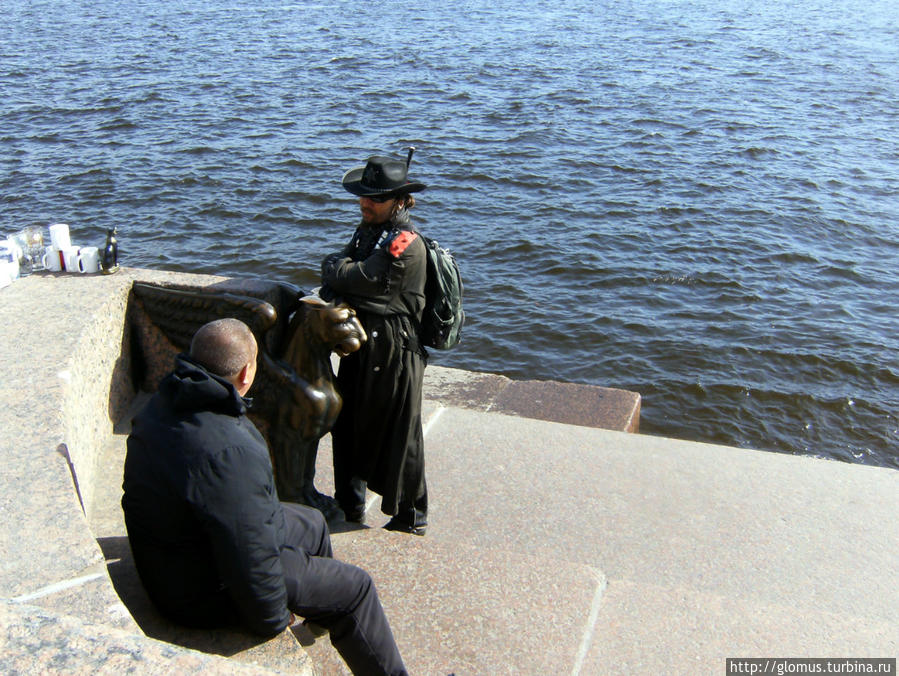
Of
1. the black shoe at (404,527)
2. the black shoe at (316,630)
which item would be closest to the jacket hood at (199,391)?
the black shoe at (316,630)

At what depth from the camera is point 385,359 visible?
13.6 feet

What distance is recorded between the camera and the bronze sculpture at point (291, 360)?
3887 millimetres

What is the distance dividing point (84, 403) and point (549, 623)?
2.28 meters

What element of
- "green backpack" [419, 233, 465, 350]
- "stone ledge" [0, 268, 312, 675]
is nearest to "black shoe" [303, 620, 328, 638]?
"stone ledge" [0, 268, 312, 675]

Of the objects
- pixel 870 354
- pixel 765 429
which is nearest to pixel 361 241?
pixel 765 429

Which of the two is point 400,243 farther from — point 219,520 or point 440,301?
point 219,520

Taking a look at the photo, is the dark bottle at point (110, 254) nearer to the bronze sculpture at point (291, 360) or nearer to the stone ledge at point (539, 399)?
the bronze sculpture at point (291, 360)

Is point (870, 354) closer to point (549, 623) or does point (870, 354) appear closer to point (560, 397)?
point (560, 397)

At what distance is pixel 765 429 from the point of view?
26.6ft

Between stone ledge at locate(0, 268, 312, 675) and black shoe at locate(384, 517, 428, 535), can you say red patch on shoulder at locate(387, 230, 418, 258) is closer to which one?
stone ledge at locate(0, 268, 312, 675)

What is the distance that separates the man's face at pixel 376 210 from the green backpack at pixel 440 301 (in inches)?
7.7

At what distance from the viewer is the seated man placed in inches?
107

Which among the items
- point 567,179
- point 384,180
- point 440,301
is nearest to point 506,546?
point 440,301

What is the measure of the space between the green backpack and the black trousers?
1423mm
